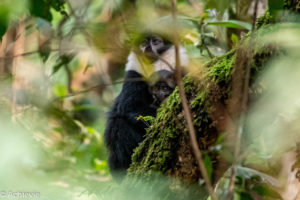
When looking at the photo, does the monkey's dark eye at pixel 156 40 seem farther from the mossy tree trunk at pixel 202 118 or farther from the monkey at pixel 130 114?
the mossy tree trunk at pixel 202 118

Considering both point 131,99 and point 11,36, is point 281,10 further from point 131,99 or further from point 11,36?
point 11,36

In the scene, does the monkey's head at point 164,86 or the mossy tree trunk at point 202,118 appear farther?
the monkey's head at point 164,86

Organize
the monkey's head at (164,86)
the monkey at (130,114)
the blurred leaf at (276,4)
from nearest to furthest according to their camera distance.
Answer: the blurred leaf at (276,4) → the monkey's head at (164,86) → the monkey at (130,114)

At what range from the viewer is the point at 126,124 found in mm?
3699

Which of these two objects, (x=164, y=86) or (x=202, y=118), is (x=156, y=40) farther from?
(x=202, y=118)

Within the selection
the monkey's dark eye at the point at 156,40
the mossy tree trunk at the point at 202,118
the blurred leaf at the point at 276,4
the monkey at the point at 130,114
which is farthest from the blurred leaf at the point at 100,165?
the blurred leaf at the point at 276,4

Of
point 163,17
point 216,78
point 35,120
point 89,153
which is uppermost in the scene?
point 163,17

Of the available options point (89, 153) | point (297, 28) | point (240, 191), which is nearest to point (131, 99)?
point (89, 153)

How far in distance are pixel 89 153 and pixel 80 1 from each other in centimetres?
314

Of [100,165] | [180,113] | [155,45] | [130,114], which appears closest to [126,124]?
[130,114]

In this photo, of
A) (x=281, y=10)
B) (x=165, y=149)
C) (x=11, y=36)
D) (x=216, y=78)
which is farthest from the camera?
(x=11, y=36)

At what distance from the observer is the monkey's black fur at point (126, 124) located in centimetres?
357

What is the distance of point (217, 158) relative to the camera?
1614 millimetres

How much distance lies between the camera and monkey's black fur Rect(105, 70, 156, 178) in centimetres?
357
